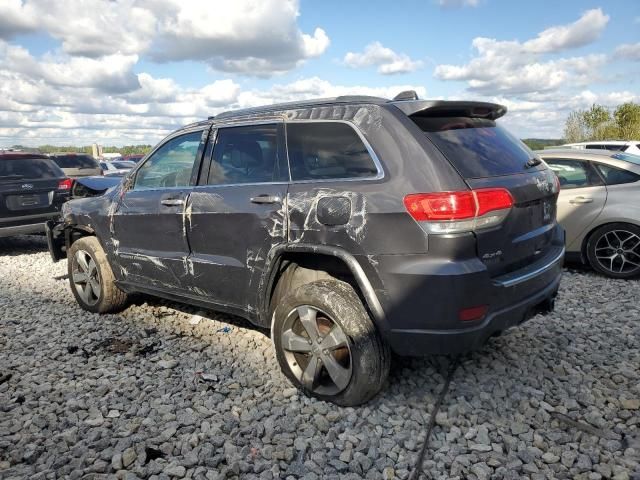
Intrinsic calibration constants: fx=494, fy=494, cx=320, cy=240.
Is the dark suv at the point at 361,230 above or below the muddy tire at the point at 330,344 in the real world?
above

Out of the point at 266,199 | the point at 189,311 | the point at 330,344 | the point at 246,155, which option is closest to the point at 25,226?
the point at 189,311

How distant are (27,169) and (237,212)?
6760mm

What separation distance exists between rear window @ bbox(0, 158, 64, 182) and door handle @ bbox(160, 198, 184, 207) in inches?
221

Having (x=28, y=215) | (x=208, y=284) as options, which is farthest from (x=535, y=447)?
(x=28, y=215)

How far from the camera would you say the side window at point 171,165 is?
3.97 m

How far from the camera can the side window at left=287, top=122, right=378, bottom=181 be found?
292 centimetres

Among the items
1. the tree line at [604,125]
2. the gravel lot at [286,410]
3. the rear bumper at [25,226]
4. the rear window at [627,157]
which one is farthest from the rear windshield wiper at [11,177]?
the tree line at [604,125]

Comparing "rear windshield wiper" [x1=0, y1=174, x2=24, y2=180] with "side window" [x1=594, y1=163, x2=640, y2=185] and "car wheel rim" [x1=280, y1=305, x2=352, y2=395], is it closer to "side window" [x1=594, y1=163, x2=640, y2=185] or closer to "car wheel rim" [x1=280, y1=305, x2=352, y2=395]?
"car wheel rim" [x1=280, y1=305, x2=352, y2=395]

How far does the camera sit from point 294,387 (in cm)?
335

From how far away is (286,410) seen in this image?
121 inches

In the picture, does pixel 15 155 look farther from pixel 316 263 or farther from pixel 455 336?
pixel 455 336

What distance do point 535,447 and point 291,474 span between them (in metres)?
1.31

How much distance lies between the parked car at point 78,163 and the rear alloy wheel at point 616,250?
1480cm

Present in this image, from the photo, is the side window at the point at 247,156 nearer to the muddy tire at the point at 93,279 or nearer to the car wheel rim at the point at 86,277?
the muddy tire at the point at 93,279
